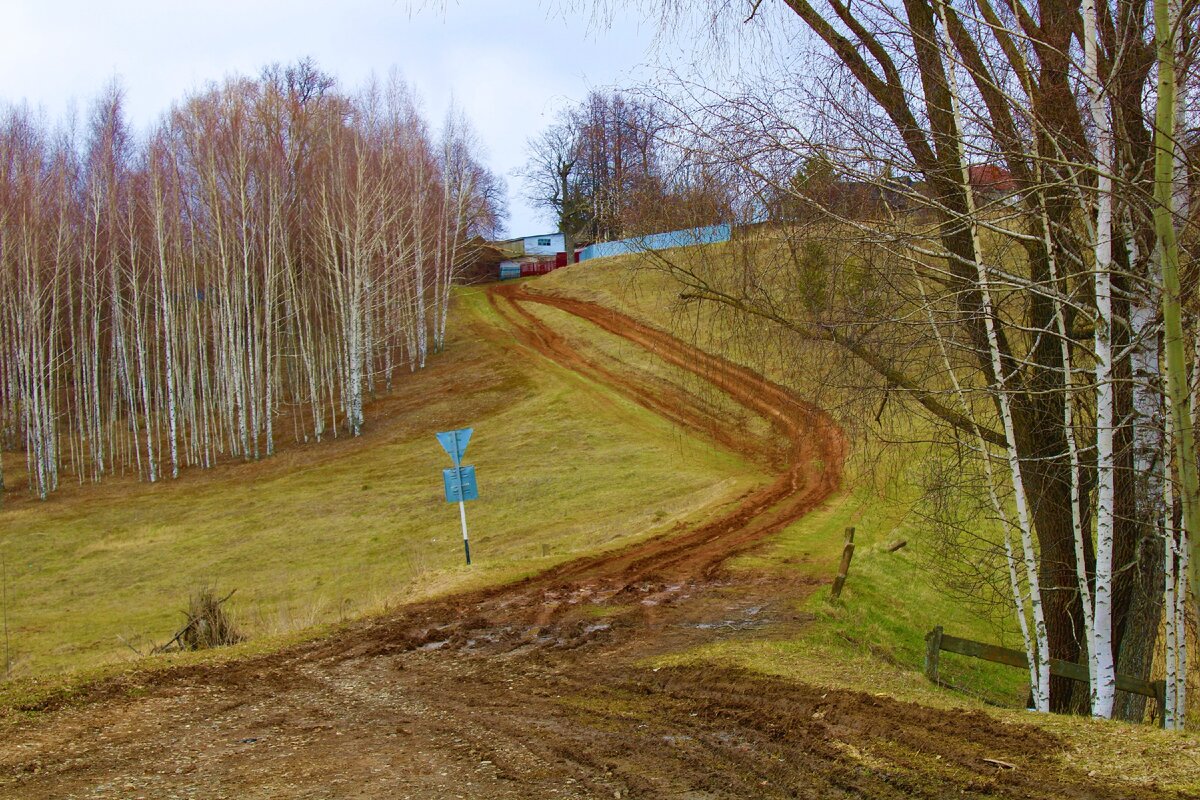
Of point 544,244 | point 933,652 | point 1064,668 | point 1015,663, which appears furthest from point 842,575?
point 544,244

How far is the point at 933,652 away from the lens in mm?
9773

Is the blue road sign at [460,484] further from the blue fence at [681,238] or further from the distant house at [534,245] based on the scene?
the distant house at [534,245]

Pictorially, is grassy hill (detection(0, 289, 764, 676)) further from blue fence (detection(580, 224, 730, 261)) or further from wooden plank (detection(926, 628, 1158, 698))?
wooden plank (detection(926, 628, 1158, 698))

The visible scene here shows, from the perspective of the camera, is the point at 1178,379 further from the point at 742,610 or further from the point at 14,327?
the point at 14,327

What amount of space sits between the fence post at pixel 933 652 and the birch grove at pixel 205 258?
29.3 metres

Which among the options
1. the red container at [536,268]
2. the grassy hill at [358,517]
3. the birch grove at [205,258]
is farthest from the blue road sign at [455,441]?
the red container at [536,268]

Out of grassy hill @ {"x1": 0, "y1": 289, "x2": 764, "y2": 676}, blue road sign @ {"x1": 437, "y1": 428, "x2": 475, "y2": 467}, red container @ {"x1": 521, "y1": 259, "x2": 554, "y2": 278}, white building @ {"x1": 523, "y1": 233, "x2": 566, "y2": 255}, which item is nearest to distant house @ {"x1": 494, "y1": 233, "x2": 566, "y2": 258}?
white building @ {"x1": 523, "y1": 233, "x2": 566, "y2": 255}

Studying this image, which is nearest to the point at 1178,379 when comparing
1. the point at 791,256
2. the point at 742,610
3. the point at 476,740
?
the point at 791,256

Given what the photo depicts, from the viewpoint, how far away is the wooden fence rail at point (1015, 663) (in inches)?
277

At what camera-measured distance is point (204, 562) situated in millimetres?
25281

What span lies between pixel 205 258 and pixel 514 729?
35.4m

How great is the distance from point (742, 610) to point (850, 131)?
781cm

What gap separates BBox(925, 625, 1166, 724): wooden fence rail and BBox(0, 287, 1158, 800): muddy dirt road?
164 centimetres

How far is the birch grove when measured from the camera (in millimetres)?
36250
